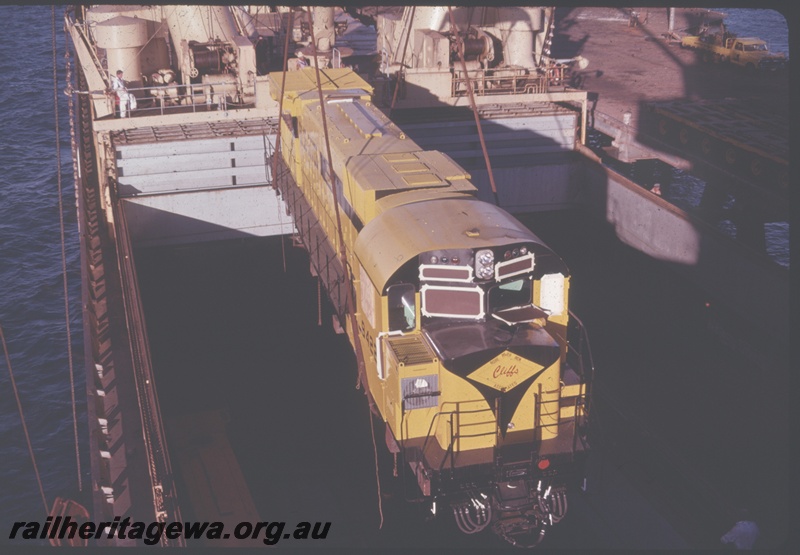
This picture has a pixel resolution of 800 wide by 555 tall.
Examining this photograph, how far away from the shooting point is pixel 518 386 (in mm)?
13117

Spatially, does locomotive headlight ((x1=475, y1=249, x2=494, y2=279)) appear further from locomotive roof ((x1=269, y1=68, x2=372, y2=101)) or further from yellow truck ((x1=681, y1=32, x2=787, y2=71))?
yellow truck ((x1=681, y1=32, x2=787, y2=71))

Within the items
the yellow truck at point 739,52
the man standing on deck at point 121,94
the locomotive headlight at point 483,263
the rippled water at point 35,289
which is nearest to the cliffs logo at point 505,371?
the locomotive headlight at point 483,263

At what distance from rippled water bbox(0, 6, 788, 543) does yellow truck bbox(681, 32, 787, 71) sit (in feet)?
40.1

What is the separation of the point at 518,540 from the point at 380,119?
1002cm

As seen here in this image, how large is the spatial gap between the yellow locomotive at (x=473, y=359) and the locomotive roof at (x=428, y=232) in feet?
0.09

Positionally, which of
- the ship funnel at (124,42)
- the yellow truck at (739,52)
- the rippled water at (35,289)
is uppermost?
the ship funnel at (124,42)

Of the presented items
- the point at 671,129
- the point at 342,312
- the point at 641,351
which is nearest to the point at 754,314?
the point at 641,351

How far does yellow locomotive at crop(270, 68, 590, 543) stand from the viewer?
12984mm

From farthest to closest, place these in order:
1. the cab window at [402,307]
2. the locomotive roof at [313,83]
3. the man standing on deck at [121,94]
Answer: the man standing on deck at [121,94], the locomotive roof at [313,83], the cab window at [402,307]

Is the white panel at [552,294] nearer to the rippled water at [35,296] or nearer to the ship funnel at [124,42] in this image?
the rippled water at [35,296]

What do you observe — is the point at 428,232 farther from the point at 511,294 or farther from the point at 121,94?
the point at 121,94

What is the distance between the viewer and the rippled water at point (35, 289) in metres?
23.5

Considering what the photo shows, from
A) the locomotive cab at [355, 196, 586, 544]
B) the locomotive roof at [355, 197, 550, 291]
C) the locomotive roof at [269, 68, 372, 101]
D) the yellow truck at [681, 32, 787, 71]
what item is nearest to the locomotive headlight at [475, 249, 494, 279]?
the locomotive cab at [355, 196, 586, 544]

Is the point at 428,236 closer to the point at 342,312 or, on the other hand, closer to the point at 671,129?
the point at 342,312
